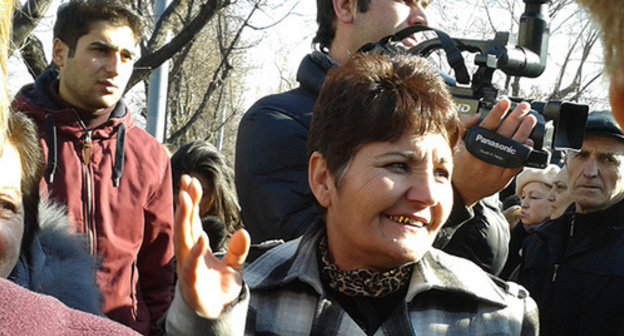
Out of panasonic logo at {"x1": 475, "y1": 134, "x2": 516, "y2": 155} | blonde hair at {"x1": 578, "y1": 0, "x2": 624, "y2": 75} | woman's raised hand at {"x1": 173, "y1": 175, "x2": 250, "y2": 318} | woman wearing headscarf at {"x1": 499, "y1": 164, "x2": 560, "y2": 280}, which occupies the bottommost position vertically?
woman wearing headscarf at {"x1": 499, "y1": 164, "x2": 560, "y2": 280}

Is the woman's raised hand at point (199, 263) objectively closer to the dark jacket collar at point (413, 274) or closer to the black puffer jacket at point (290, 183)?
the dark jacket collar at point (413, 274)

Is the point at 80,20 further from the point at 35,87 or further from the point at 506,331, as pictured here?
the point at 506,331

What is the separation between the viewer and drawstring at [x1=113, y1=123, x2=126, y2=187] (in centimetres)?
368

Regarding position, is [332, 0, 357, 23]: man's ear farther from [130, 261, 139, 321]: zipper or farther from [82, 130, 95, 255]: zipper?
[130, 261, 139, 321]: zipper

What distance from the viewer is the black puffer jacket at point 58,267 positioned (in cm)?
215

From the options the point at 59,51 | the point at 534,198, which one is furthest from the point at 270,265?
the point at 534,198

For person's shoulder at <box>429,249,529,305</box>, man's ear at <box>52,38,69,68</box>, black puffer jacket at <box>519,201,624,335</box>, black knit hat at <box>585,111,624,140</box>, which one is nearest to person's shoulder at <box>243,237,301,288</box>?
person's shoulder at <box>429,249,529,305</box>

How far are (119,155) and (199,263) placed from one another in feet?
6.87

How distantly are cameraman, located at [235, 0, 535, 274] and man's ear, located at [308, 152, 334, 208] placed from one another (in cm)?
24

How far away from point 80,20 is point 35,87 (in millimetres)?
477

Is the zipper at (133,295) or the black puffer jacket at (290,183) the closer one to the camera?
the black puffer jacket at (290,183)

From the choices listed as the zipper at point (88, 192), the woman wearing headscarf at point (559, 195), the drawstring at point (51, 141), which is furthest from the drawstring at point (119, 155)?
the woman wearing headscarf at point (559, 195)

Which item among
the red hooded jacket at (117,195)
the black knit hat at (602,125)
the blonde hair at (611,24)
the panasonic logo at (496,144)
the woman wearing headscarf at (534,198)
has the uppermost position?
the blonde hair at (611,24)

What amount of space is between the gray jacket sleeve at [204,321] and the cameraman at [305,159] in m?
0.86
